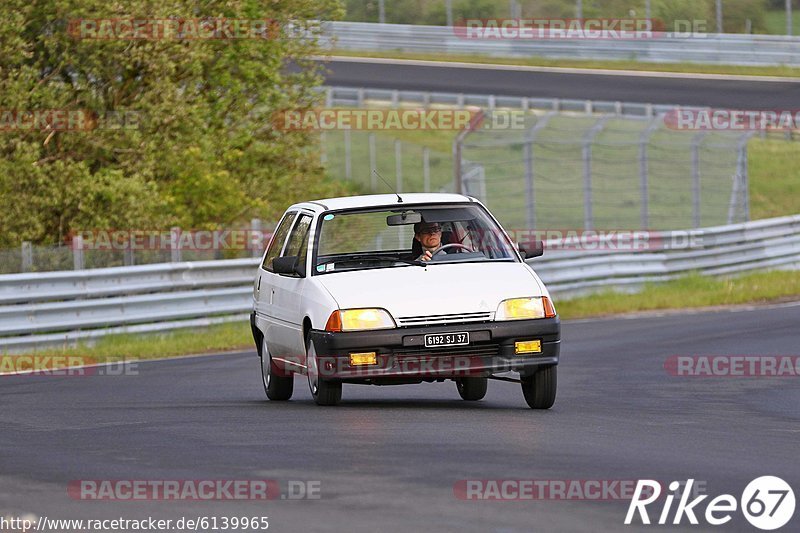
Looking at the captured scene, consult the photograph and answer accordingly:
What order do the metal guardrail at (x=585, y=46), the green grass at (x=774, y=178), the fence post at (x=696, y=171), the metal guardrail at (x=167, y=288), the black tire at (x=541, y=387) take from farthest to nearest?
the metal guardrail at (x=585, y=46), the green grass at (x=774, y=178), the fence post at (x=696, y=171), the metal guardrail at (x=167, y=288), the black tire at (x=541, y=387)

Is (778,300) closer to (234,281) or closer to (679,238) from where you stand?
(679,238)

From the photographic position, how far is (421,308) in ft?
36.4

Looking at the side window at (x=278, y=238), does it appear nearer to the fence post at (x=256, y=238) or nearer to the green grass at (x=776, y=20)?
the fence post at (x=256, y=238)

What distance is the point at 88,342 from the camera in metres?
20.6

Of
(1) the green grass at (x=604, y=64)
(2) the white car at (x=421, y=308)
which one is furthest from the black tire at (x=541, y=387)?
(1) the green grass at (x=604, y=64)

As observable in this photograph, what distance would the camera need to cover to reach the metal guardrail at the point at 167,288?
20172 millimetres

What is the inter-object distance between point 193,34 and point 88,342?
6.76 metres

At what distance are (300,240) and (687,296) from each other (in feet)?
46.4

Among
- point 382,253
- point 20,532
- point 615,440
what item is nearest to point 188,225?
point 382,253

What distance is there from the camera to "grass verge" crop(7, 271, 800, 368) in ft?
66.4

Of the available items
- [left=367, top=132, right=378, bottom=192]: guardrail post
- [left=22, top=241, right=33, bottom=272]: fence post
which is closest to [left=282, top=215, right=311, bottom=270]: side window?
[left=22, top=241, right=33, bottom=272]: fence post

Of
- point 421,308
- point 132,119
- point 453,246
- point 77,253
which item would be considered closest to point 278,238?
point 453,246

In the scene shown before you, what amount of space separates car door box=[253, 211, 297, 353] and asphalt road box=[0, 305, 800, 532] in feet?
2.08

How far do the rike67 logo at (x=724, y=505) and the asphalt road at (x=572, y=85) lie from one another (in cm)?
3561
